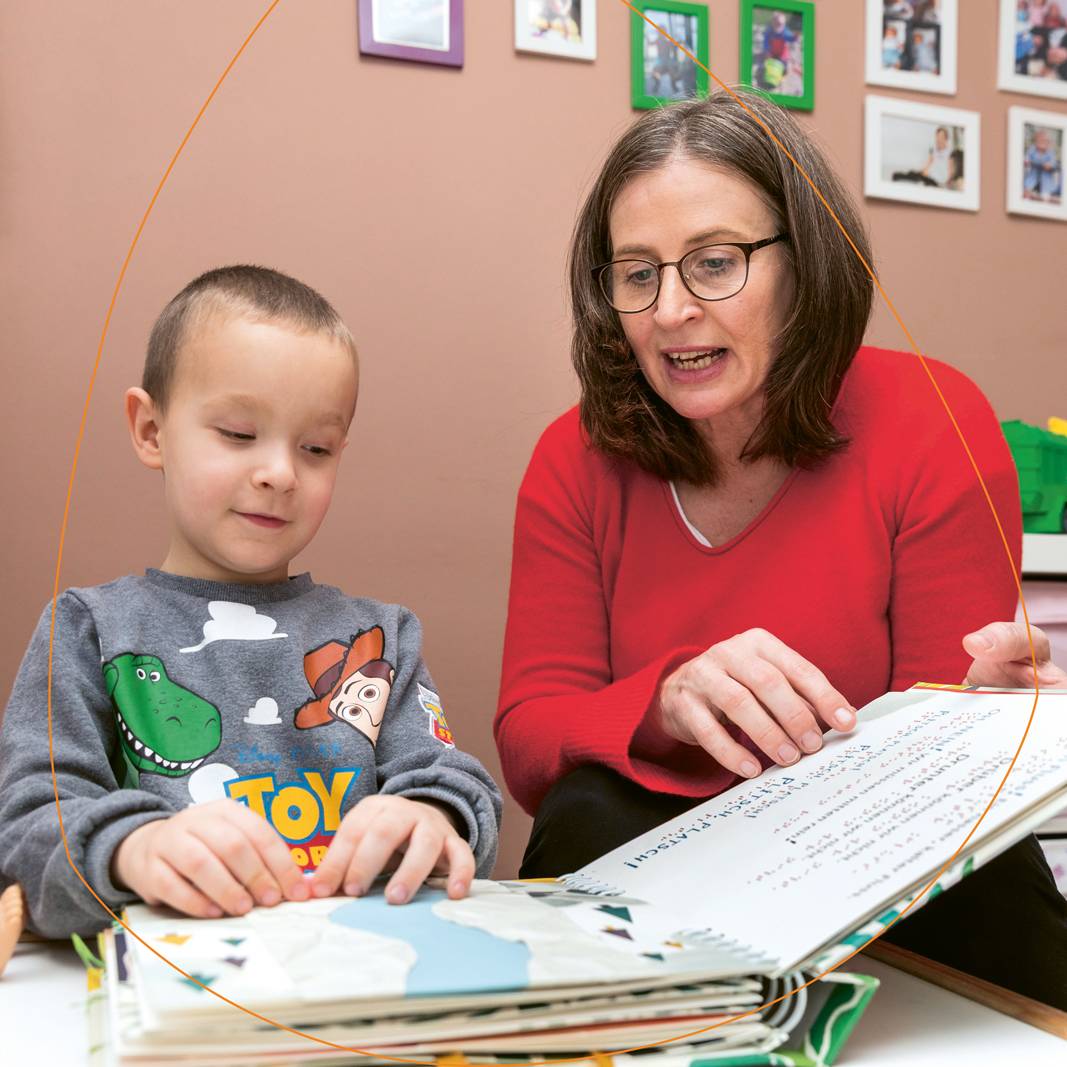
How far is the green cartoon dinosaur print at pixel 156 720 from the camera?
63 centimetres

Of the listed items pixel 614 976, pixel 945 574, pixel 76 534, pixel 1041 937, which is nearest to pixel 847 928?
pixel 614 976

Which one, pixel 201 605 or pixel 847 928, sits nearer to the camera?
pixel 847 928

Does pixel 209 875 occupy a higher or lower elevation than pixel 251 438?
lower

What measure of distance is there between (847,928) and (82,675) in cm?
42

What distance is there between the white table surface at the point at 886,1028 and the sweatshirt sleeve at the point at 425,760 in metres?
0.19

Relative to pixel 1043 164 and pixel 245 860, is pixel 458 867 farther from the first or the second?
pixel 1043 164

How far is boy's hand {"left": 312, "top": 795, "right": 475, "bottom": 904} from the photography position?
48 centimetres

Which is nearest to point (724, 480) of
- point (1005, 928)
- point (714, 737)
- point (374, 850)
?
point (714, 737)

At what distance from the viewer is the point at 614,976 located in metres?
0.38

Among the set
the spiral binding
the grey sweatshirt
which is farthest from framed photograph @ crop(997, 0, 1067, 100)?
the spiral binding

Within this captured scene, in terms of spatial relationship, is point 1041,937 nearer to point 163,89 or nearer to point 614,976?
point 614,976

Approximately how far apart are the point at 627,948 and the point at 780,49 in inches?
50.0

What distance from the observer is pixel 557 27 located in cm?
107

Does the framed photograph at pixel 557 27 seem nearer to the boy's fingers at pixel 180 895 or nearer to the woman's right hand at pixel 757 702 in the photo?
the woman's right hand at pixel 757 702
